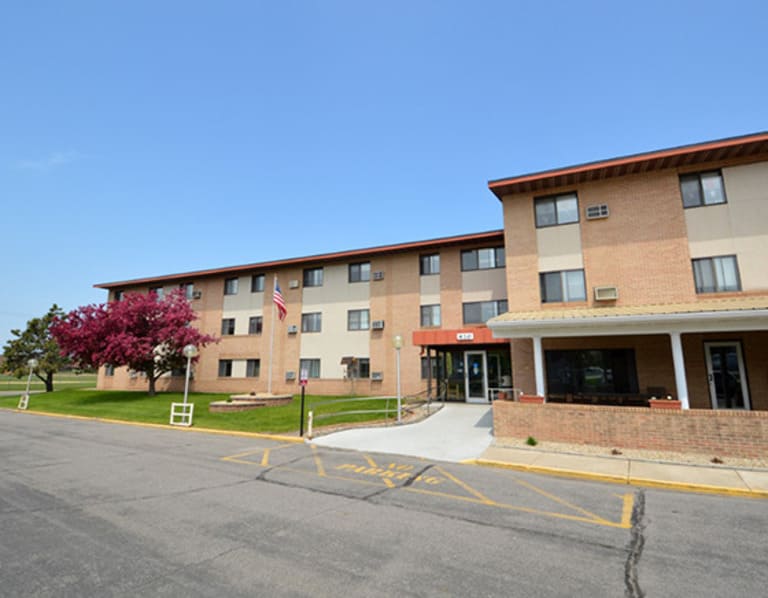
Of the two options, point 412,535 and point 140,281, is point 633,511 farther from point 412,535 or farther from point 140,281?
point 140,281

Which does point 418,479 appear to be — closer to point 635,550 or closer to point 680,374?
Answer: point 635,550

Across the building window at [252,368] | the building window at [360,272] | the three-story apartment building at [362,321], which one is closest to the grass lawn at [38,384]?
the three-story apartment building at [362,321]

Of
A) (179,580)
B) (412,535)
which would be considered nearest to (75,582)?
(179,580)

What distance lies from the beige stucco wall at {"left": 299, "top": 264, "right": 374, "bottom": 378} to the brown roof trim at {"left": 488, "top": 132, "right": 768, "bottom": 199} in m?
11.9

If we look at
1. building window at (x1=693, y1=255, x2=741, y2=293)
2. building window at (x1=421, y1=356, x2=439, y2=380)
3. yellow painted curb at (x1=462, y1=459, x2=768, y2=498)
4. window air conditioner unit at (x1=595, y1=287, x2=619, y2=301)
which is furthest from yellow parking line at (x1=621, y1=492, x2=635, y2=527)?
building window at (x1=421, y1=356, x2=439, y2=380)

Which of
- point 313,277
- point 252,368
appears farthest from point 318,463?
point 252,368

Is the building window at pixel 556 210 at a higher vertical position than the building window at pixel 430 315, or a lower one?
higher

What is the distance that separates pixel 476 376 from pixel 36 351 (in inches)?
1545

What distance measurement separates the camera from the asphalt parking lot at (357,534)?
4.17m

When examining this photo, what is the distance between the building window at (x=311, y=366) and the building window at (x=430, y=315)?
785 centimetres

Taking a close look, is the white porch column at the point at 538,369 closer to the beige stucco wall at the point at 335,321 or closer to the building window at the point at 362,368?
the building window at the point at 362,368

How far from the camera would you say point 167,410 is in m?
21.4

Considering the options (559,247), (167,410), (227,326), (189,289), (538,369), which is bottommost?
(167,410)

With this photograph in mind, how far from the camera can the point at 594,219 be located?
16766 mm
